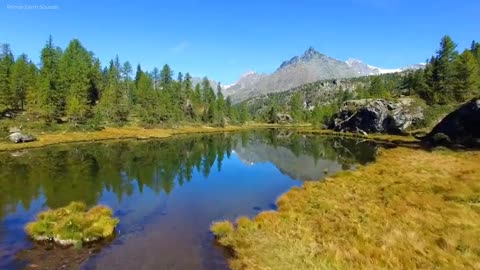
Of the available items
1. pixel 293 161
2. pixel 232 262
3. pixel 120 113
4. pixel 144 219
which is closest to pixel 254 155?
pixel 293 161

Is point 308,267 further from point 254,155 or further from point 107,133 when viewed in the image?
point 107,133

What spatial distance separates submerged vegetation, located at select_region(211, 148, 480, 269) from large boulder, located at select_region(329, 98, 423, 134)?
8443cm

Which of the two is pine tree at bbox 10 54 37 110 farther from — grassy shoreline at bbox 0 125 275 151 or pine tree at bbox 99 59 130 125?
grassy shoreline at bbox 0 125 275 151

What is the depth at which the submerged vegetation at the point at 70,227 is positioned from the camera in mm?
23531

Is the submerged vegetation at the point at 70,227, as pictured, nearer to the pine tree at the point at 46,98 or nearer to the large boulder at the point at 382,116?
the pine tree at the point at 46,98

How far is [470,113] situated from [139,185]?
69.0 meters

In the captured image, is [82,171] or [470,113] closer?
[82,171]

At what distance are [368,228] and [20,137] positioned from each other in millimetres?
82642

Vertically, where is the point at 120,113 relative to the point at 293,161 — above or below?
above

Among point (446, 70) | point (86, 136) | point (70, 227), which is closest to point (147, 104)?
point (86, 136)

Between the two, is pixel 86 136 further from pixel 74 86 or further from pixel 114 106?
pixel 114 106

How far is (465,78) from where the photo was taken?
110750mm

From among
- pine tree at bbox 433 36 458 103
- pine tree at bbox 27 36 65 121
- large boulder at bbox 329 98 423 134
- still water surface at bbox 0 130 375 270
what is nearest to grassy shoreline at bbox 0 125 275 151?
still water surface at bbox 0 130 375 270

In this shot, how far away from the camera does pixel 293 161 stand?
70562 mm
